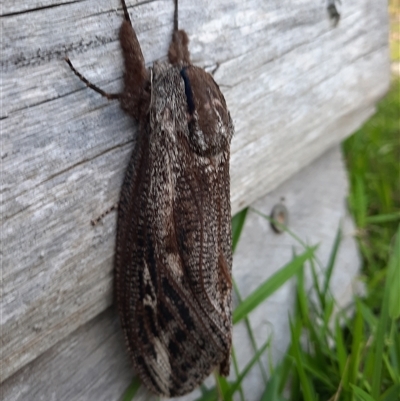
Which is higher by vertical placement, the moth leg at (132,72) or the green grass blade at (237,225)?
the moth leg at (132,72)

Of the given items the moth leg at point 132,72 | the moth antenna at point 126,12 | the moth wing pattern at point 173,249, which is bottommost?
the moth wing pattern at point 173,249

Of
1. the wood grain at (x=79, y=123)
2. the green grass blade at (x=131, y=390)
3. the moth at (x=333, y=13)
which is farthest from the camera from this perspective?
the moth at (x=333, y=13)

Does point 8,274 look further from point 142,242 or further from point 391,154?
point 391,154

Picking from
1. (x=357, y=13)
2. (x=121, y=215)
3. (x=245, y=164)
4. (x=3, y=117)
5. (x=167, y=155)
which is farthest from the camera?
(x=357, y=13)

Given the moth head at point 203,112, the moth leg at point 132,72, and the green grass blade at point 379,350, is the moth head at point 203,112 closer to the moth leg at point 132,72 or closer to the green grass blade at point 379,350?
the moth leg at point 132,72

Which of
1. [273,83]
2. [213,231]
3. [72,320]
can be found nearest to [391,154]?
[273,83]

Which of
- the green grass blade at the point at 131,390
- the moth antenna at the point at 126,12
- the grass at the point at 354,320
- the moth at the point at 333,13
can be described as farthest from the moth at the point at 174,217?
the moth at the point at 333,13

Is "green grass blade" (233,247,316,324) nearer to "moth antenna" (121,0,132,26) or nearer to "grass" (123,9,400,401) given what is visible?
"grass" (123,9,400,401)

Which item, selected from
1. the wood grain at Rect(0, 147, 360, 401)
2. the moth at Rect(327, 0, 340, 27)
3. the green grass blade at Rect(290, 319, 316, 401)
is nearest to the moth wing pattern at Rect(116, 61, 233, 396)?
the wood grain at Rect(0, 147, 360, 401)
